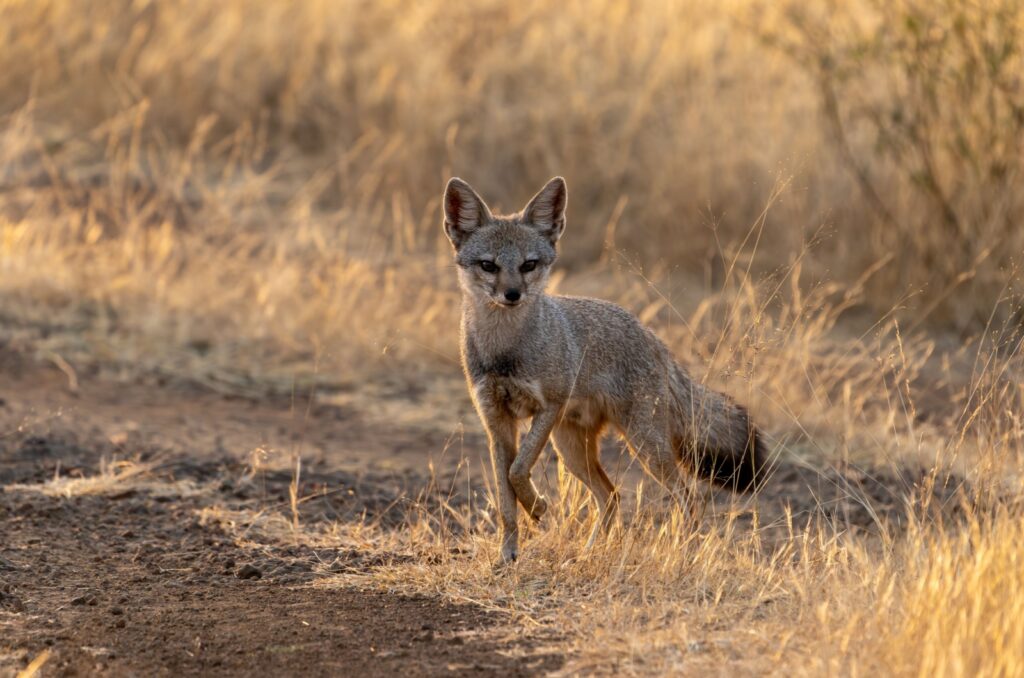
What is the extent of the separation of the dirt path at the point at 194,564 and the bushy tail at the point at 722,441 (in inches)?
53.3

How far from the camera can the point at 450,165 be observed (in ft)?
42.7

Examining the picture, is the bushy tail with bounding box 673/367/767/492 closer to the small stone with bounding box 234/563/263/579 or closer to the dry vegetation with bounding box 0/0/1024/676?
the dry vegetation with bounding box 0/0/1024/676

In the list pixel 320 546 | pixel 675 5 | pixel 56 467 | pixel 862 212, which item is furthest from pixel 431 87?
pixel 320 546

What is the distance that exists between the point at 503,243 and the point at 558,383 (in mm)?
663

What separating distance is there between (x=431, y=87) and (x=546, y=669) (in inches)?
407

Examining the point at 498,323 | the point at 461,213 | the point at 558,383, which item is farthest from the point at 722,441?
the point at 461,213

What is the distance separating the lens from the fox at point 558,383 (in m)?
5.72

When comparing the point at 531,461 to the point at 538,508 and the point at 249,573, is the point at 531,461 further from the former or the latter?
the point at 249,573

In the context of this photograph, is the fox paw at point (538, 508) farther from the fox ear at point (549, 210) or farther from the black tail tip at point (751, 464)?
the fox ear at point (549, 210)

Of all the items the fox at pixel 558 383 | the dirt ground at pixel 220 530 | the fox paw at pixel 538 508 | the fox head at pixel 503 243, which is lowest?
the dirt ground at pixel 220 530

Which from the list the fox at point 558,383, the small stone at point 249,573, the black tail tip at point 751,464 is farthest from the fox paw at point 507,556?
the black tail tip at point 751,464

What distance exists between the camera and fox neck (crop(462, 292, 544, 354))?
577 cm

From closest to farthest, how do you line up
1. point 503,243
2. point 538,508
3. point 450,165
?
point 538,508 < point 503,243 < point 450,165

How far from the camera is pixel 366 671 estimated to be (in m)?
4.38
